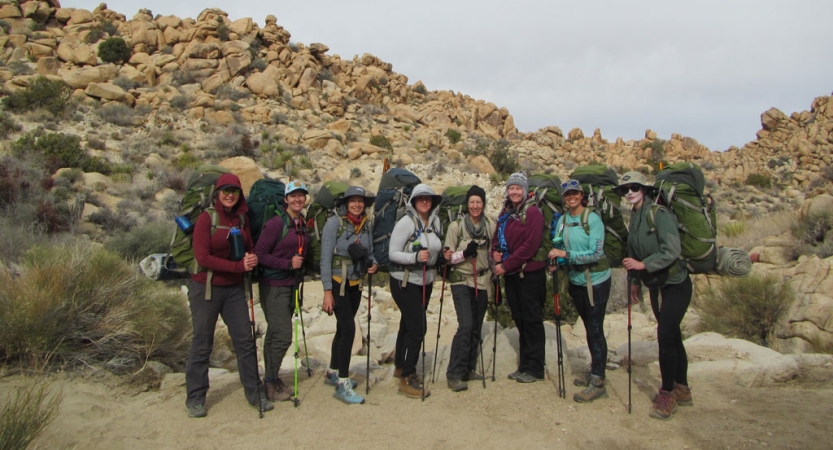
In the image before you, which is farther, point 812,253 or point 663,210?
point 812,253

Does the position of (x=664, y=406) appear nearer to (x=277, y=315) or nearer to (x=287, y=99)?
(x=277, y=315)

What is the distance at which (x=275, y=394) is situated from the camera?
15.8 feet

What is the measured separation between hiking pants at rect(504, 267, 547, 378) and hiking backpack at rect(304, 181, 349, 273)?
73.3 inches

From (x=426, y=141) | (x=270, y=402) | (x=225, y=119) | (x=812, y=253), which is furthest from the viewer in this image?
(x=426, y=141)

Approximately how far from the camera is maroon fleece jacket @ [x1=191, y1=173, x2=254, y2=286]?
13.6ft

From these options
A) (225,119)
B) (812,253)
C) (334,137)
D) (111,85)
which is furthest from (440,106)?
(812,253)

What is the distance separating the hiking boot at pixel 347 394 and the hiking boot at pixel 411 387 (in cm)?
42

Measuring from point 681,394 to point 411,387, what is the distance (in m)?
2.47

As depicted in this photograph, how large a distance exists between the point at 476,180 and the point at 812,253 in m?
13.1

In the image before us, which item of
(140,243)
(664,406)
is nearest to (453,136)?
(140,243)

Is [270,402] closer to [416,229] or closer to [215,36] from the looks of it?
[416,229]

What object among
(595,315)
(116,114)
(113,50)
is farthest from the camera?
(113,50)

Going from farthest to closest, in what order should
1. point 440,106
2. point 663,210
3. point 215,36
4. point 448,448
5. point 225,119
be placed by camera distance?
point 440,106, point 215,36, point 225,119, point 663,210, point 448,448

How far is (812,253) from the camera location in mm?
9680
